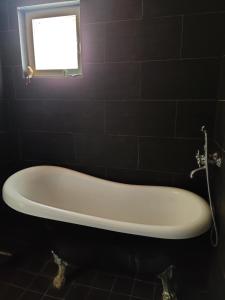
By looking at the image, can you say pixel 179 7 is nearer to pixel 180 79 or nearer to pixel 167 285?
pixel 180 79

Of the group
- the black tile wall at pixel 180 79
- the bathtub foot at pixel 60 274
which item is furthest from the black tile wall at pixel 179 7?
the bathtub foot at pixel 60 274

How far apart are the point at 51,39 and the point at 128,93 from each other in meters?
0.79

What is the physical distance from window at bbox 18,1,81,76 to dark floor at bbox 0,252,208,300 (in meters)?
1.54

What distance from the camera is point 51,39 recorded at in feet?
6.00

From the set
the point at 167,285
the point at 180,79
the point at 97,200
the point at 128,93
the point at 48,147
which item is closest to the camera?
→ the point at 167,285

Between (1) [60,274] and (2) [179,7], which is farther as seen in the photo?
(1) [60,274]

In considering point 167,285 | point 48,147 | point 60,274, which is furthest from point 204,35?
point 60,274

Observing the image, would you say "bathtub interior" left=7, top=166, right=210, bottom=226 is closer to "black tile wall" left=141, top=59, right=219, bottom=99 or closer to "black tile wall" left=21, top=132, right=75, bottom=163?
"black tile wall" left=21, top=132, right=75, bottom=163

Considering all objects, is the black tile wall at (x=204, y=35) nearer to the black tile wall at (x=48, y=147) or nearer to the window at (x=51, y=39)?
the window at (x=51, y=39)

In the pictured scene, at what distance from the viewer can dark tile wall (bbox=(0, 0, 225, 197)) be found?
150 centimetres

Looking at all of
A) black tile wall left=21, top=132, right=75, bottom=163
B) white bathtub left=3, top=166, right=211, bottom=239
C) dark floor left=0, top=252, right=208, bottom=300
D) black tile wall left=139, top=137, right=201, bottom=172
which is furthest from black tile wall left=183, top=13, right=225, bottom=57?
dark floor left=0, top=252, right=208, bottom=300

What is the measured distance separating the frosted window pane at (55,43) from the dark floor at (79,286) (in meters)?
1.60

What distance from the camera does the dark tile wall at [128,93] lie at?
1500 millimetres

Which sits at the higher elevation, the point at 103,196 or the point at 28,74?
the point at 28,74
